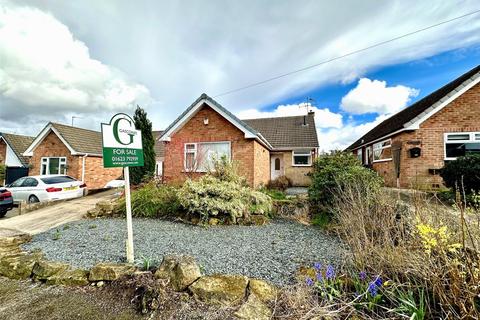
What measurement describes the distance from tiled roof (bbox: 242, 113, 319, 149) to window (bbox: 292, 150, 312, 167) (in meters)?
0.48

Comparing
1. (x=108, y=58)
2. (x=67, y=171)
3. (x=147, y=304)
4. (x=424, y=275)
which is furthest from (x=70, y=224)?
(x=67, y=171)

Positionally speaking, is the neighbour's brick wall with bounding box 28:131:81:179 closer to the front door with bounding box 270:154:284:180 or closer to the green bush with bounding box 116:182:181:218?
the green bush with bounding box 116:182:181:218

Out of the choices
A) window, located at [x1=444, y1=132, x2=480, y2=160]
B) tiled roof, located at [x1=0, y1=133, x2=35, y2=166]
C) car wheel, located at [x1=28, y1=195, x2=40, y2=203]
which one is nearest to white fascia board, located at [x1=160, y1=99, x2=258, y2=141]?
car wheel, located at [x1=28, y1=195, x2=40, y2=203]

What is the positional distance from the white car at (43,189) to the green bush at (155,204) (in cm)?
573

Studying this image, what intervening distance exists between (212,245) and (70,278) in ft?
7.68

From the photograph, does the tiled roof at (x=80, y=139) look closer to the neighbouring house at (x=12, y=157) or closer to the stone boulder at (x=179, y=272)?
the neighbouring house at (x=12, y=157)

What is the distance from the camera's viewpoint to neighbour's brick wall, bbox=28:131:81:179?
15970 millimetres

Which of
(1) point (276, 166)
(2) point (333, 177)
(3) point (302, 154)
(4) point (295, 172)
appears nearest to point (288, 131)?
(3) point (302, 154)

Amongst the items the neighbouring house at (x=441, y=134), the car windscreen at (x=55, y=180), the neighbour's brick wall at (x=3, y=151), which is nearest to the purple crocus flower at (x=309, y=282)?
the neighbouring house at (x=441, y=134)

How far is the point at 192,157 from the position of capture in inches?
473

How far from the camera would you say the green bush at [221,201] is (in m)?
6.29

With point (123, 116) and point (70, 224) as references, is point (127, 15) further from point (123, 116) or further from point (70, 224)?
point (70, 224)

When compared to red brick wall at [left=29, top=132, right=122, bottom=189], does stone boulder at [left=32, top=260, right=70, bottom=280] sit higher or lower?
lower

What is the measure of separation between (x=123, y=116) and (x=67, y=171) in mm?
15991
